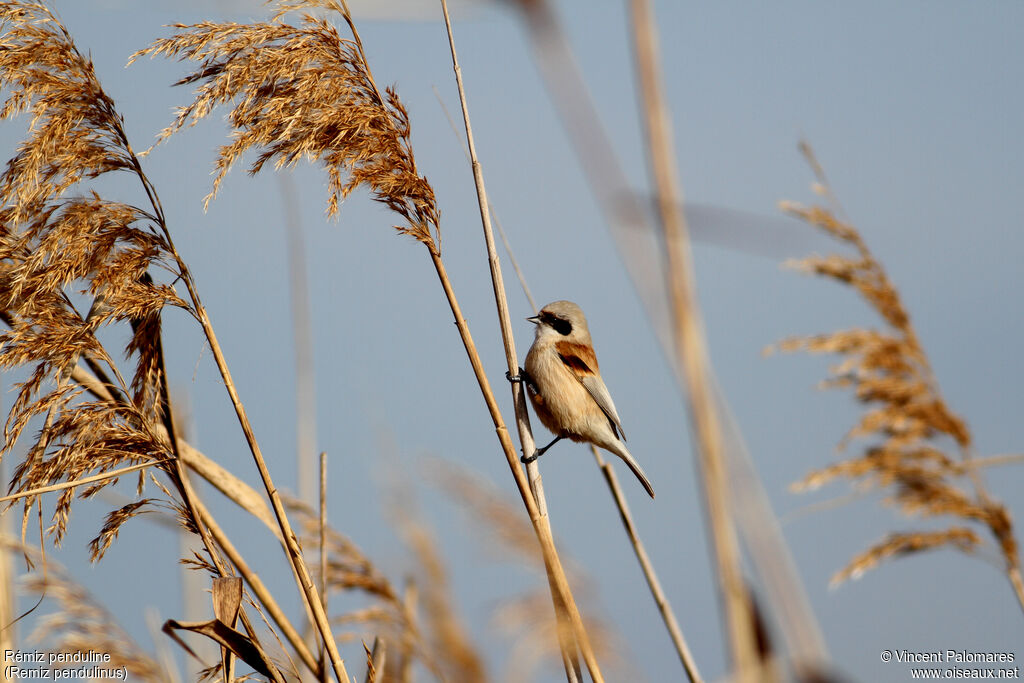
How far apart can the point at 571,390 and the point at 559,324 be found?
1.29 feet

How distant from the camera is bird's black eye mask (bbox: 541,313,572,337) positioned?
381 cm

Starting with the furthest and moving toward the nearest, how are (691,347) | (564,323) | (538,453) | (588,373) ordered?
(564,323), (588,373), (538,453), (691,347)

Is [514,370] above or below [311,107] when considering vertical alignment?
below

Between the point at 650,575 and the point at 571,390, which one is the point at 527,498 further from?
the point at 571,390

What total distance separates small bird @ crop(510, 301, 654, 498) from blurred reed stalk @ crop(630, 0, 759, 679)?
2.55 m

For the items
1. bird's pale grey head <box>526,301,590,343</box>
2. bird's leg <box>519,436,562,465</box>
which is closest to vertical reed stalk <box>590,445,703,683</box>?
bird's leg <box>519,436,562,465</box>

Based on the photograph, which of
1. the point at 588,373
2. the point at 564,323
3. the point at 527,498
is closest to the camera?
the point at 527,498

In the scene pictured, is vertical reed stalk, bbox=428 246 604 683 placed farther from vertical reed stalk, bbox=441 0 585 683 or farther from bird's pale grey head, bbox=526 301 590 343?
bird's pale grey head, bbox=526 301 590 343

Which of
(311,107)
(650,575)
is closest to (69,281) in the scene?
(311,107)

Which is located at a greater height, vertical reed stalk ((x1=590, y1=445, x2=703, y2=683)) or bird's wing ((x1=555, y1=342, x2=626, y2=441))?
bird's wing ((x1=555, y1=342, x2=626, y2=441))

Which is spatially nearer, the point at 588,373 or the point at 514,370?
the point at 514,370

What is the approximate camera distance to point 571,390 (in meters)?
3.57

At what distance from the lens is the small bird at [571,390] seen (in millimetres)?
3529

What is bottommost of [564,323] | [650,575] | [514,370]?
[650,575]
